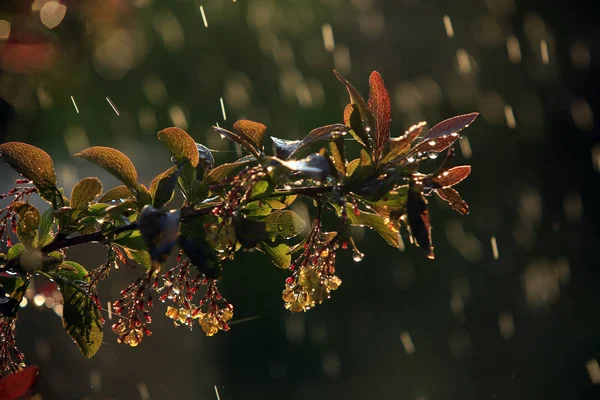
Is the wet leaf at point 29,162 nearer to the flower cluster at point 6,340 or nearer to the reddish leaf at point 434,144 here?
the flower cluster at point 6,340

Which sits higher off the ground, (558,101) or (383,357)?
(558,101)

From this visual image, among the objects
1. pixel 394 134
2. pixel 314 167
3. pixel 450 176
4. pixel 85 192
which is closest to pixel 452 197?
pixel 450 176

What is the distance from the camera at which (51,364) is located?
226cm

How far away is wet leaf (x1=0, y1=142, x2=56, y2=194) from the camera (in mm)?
372

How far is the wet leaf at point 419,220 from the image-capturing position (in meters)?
0.30

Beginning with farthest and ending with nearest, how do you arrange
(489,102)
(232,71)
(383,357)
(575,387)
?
(489,102) → (232,71) → (383,357) → (575,387)

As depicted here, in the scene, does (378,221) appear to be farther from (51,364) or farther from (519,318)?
(519,318)

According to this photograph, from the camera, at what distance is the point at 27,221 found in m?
0.36

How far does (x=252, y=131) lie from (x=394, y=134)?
2.55 metres

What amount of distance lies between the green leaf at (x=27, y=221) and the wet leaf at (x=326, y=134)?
0.15m

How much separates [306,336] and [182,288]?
262cm

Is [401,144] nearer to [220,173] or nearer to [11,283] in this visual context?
[220,173]

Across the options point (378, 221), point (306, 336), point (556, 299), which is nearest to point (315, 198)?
point (378, 221)

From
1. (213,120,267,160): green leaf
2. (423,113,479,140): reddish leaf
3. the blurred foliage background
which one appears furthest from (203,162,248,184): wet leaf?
the blurred foliage background
